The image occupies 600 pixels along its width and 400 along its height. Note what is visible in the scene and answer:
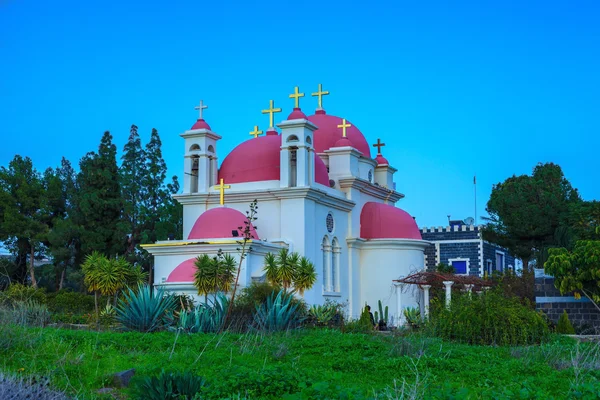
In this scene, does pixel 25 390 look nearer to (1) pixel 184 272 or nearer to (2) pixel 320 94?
(1) pixel 184 272

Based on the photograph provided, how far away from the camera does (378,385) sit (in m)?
10.6

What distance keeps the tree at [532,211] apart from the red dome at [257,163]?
14618 mm

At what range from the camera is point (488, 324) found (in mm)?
16484

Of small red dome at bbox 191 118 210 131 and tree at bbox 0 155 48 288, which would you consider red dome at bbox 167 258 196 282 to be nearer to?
small red dome at bbox 191 118 210 131

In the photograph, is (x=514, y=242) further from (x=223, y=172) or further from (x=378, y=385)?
(x=378, y=385)

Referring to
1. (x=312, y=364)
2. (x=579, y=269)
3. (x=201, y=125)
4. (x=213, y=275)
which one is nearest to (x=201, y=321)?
(x=213, y=275)

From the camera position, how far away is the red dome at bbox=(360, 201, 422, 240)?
3077cm

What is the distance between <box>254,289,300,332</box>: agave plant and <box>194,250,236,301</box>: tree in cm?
270

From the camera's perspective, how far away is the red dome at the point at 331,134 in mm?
32031

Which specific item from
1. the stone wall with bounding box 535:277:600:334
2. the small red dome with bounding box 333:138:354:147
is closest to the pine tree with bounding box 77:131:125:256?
the small red dome with bounding box 333:138:354:147

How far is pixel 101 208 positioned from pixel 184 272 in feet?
52.0

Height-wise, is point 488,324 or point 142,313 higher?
point 142,313

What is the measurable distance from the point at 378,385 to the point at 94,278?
45.0 feet

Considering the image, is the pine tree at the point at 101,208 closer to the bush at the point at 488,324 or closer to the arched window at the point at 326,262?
the arched window at the point at 326,262
